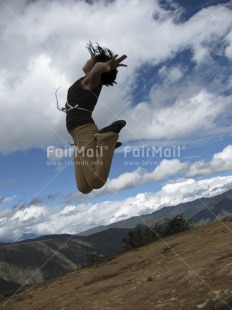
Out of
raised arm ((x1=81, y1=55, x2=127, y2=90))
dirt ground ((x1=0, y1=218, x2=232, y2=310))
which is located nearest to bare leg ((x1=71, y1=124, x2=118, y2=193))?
raised arm ((x1=81, y1=55, x2=127, y2=90))

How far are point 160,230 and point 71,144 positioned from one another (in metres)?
24.7

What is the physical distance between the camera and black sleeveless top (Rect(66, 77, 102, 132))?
5.31 metres

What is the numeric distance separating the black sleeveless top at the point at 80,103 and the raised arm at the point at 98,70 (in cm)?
10

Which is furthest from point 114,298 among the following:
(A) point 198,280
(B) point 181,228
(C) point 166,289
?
(B) point 181,228

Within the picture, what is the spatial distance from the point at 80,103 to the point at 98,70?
53 cm

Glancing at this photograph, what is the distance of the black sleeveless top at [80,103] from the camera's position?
5.31 metres

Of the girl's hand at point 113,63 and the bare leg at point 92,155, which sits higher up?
the girl's hand at point 113,63

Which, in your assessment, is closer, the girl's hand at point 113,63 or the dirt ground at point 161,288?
the girl's hand at point 113,63

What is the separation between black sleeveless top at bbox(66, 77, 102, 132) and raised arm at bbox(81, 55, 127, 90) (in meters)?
0.10

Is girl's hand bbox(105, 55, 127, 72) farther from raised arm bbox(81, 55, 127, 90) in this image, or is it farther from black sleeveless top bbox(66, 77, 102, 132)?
black sleeveless top bbox(66, 77, 102, 132)

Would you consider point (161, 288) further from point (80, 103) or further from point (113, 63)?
point (113, 63)

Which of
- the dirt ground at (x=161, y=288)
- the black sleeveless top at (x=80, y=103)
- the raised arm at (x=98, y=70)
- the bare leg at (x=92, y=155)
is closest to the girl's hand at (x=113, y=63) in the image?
the raised arm at (x=98, y=70)

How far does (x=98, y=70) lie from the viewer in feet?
16.7

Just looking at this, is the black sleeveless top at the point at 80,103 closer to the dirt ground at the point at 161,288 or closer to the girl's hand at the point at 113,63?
the girl's hand at the point at 113,63
